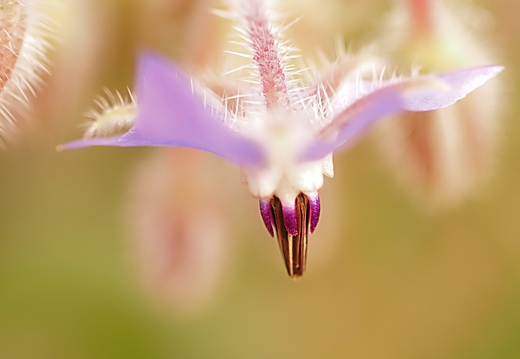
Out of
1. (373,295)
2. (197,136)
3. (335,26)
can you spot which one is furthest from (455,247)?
(197,136)

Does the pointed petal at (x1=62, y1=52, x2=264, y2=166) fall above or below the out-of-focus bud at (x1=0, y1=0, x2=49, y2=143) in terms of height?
below

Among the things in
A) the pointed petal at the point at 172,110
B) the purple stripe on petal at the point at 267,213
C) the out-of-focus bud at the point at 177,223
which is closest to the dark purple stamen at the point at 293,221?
the purple stripe on petal at the point at 267,213

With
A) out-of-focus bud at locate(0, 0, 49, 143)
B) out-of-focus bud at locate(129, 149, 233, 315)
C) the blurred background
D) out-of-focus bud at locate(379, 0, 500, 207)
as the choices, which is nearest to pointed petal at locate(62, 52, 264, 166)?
out-of-focus bud at locate(0, 0, 49, 143)

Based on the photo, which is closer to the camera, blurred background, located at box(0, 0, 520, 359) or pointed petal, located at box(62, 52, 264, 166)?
pointed petal, located at box(62, 52, 264, 166)

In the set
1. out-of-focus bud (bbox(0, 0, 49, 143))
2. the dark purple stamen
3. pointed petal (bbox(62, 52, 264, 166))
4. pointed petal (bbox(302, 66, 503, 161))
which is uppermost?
out-of-focus bud (bbox(0, 0, 49, 143))

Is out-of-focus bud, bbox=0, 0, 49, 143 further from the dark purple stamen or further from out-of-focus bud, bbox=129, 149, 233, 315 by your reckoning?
out-of-focus bud, bbox=129, 149, 233, 315

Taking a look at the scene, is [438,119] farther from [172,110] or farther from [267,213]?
[172,110]

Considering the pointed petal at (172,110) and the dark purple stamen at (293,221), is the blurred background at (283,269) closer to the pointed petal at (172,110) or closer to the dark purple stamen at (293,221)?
the dark purple stamen at (293,221)

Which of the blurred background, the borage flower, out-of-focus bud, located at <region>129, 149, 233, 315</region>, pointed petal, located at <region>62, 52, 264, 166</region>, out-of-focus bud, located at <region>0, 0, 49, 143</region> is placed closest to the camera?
pointed petal, located at <region>62, 52, 264, 166</region>
